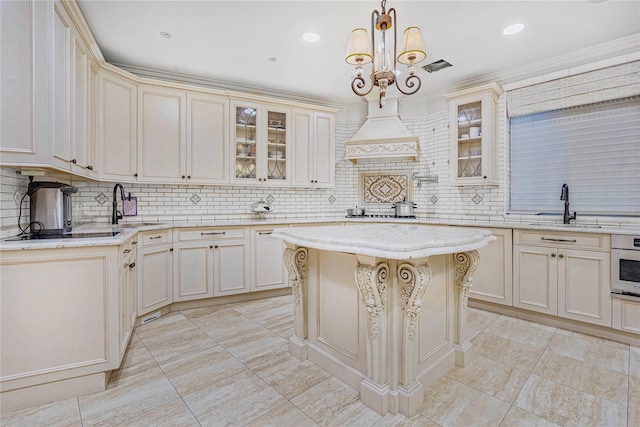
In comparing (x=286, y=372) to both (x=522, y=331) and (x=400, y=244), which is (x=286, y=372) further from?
(x=522, y=331)

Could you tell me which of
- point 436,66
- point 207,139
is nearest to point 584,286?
point 436,66

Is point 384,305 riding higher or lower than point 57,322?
higher

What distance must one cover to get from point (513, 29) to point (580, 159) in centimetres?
158

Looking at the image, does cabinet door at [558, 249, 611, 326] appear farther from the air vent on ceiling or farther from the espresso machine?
the espresso machine

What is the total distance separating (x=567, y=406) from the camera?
1732 mm

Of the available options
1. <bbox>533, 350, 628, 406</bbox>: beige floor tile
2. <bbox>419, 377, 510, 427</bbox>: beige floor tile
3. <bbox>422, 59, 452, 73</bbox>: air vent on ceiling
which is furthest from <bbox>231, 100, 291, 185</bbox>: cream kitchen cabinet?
<bbox>533, 350, 628, 406</bbox>: beige floor tile

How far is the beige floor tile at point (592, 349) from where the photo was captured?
7.26ft

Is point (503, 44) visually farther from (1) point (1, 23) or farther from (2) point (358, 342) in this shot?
(1) point (1, 23)

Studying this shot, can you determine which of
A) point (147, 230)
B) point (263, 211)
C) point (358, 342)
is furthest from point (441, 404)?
point (263, 211)

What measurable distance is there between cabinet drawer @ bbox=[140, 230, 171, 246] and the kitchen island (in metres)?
1.58

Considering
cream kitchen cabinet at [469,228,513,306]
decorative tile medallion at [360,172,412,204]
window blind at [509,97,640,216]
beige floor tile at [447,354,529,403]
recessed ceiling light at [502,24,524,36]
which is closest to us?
beige floor tile at [447,354,529,403]

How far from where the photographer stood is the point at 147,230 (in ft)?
9.54

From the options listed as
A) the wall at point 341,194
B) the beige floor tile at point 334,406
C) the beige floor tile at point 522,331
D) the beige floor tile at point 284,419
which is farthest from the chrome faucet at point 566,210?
the beige floor tile at point 284,419

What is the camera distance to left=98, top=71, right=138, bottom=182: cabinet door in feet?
9.80
